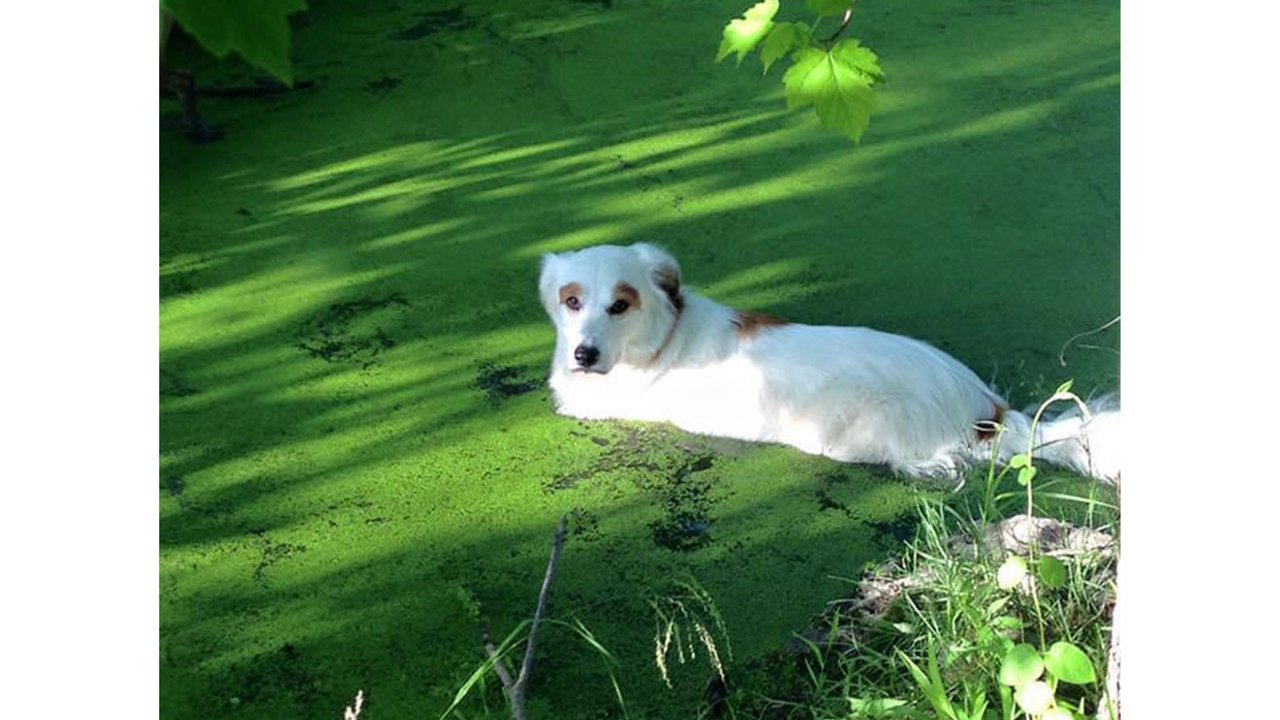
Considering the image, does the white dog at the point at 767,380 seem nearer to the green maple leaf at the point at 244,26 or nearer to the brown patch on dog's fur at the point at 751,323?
the brown patch on dog's fur at the point at 751,323

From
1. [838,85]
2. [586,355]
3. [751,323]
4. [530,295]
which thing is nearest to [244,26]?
[838,85]

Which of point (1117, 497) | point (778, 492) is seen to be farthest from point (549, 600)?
point (1117, 497)

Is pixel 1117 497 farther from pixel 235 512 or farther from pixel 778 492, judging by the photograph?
pixel 235 512

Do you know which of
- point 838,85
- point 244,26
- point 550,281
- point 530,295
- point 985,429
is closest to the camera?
point 244,26

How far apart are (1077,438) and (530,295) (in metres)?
1.47

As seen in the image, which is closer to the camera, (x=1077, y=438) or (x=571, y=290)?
(x=1077, y=438)

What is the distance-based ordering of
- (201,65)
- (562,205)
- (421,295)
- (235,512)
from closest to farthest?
(235,512), (421,295), (562,205), (201,65)

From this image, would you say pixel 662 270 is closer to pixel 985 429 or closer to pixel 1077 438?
pixel 985 429

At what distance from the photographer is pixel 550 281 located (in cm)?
337

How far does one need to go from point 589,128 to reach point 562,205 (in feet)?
1.64

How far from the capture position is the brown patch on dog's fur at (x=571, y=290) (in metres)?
3.28

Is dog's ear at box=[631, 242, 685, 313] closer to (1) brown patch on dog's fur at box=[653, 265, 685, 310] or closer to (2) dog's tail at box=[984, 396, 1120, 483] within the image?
(1) brown patch on dog's fur at box=[653, 265, 685, 310]

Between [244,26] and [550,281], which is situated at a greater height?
[244,26]

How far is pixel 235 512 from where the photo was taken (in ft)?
10.5
